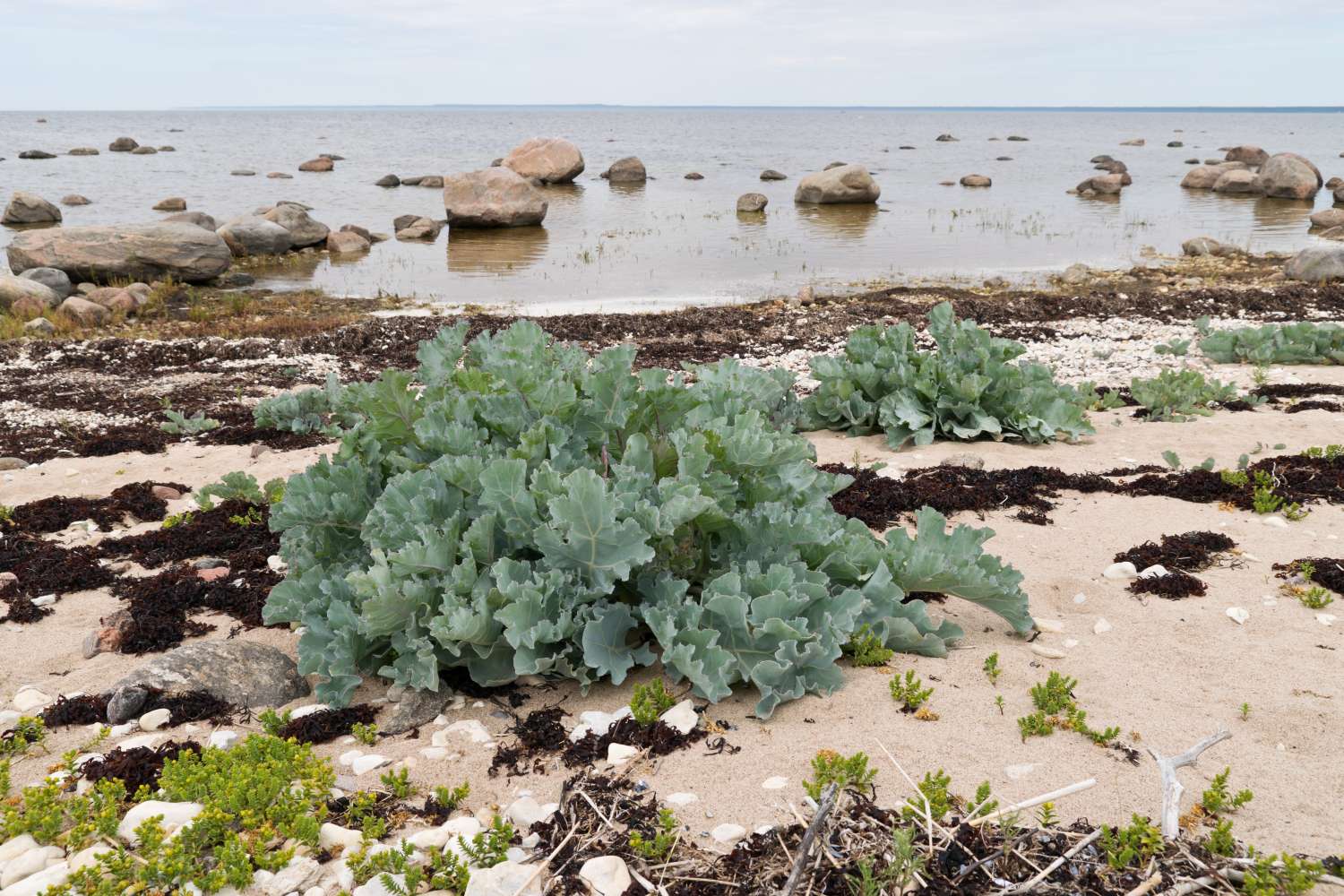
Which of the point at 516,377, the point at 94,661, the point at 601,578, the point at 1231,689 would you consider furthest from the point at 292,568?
the point at 1231,689

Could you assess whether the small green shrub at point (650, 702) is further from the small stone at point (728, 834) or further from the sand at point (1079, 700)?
the small stone at point (728, 834)

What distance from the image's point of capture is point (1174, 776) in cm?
245

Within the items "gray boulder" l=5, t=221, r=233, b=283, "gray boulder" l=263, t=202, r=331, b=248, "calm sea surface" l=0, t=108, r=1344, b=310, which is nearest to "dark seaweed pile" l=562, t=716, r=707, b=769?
"calm sea surface" l=0, t=108, r=1344, b=310

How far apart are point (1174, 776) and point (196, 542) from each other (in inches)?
181

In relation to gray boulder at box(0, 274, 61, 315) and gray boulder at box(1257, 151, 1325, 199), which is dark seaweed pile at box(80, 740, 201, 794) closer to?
gray boulder at box(0, 274, 61, 315)

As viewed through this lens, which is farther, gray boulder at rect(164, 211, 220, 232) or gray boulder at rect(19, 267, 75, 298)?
gray boulder at rect(164, 211, 220, 232)

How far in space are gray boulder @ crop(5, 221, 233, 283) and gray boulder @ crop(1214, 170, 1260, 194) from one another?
36158mm

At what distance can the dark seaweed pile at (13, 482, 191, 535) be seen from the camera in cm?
536

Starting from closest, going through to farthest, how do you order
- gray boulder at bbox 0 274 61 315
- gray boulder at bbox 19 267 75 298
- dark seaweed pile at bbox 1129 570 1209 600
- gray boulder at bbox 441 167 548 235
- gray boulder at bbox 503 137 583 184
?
dark seaweed pile at bbox 1129 570 1209 600, gray boulder at bbox 0 274 61 315, gray boulder at bbox 19 267 75 298, gray boulder at bbox 441 167 548 235, gray boulder at bbox 503 137 583 184

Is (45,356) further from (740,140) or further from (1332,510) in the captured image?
(740,140)

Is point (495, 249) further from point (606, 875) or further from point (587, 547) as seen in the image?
point (606, 875)

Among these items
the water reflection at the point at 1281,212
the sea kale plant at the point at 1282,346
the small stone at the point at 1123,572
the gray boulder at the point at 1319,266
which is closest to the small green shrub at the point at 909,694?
the small stone at the point at 1123,572

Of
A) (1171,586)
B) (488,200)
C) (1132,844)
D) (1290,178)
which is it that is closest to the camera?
(1132,844)

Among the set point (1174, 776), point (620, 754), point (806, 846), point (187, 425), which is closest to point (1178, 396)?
point (1174, 776)
